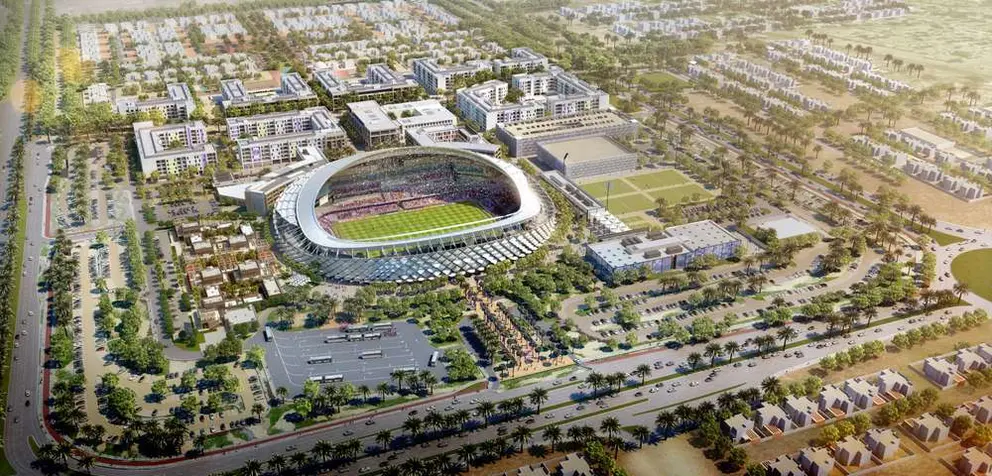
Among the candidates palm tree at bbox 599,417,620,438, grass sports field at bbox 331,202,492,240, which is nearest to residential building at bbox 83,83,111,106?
grass sports field at bbox 331,202,492,240

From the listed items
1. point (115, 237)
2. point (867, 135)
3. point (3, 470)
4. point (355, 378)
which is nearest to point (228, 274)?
point (115, 237)

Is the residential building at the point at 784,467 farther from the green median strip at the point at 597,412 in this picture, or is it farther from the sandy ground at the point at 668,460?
the green median strip at the point at 597,412

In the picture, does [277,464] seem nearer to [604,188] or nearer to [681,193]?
[604,188]

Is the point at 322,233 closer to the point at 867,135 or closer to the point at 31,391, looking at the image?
the point at 31,391

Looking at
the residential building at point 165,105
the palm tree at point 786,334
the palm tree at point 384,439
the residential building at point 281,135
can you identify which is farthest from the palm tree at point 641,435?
the residential building at point 165,105

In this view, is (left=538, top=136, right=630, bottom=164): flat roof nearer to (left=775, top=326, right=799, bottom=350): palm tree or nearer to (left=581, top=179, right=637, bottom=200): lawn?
(left=581, top=179, right=637, bottom=200): lawn

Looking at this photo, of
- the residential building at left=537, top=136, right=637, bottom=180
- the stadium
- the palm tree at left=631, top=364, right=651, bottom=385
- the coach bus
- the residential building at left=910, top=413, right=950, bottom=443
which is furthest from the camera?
the residential building at left=537, top=136, right=637, bottom=180
